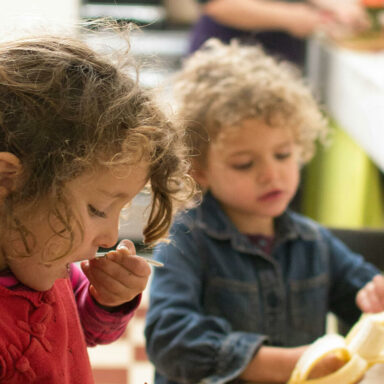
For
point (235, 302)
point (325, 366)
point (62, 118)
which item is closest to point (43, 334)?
point (62, 118)

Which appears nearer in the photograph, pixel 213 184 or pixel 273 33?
pixel 213 184

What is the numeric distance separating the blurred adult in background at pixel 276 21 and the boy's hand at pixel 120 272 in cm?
150

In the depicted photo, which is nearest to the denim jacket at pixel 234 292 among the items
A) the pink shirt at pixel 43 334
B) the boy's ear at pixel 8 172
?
the pink shirt at pixel 43 334

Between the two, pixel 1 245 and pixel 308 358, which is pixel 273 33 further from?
pixel 1 245

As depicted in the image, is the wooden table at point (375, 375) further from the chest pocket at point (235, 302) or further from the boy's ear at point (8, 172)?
the boy's ear at point (8, 172)

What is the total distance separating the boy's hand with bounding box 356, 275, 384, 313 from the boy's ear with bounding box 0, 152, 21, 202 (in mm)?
710

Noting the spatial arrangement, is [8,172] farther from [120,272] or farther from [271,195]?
[271,195]

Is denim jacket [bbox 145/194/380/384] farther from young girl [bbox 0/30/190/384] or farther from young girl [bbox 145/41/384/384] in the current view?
young girl [bbox 0/30/190/384]

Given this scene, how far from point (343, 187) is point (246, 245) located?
129cm

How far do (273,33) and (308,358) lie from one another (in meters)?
1.62

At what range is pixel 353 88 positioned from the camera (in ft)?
7.23

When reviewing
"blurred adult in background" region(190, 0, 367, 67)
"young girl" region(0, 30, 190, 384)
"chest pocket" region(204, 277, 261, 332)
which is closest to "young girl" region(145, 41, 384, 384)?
"chest pocket" region(204, 277, 261, 332)

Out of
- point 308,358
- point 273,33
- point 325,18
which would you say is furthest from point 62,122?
point 325,18

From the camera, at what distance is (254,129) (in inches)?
50.3
